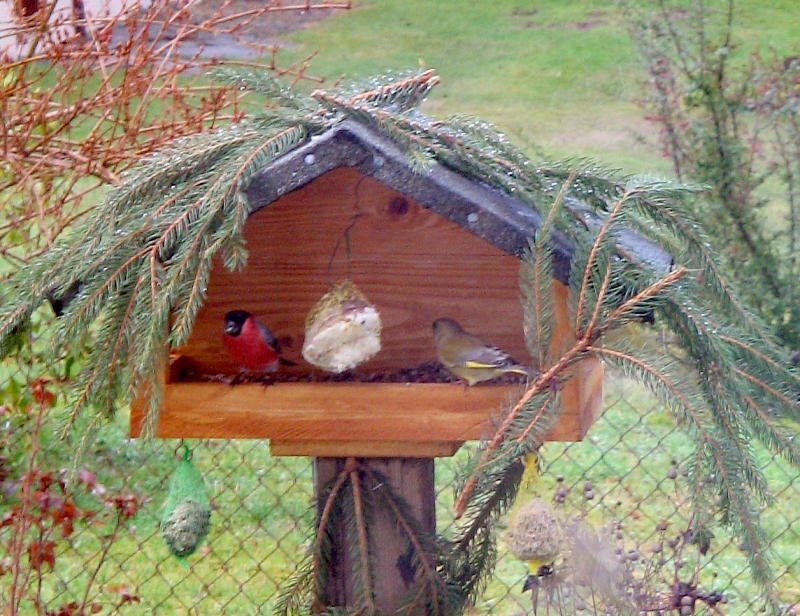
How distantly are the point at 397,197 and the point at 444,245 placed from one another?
133 mm

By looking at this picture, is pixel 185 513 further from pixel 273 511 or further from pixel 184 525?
pixel 273 511

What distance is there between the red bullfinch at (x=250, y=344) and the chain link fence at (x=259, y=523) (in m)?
1.46

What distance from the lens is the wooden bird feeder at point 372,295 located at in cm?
172

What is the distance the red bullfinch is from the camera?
1.97 metres

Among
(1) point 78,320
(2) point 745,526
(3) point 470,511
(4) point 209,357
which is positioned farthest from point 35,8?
(2) point 745,526

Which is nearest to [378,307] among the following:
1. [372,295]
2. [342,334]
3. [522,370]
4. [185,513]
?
[372,295]

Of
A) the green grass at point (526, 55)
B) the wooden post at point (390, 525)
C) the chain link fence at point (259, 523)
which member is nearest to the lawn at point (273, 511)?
the chain link fence at point (259, 523)

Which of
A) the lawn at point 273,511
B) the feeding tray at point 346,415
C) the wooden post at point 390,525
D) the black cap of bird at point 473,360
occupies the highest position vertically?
the black cap of bird at point 473,360

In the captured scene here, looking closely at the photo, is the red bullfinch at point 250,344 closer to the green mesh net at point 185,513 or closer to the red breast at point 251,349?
the red breast at point 251,349

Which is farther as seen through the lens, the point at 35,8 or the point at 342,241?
the point at 35,8

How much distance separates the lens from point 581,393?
182 cm

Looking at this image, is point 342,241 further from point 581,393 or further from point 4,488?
point 4,488

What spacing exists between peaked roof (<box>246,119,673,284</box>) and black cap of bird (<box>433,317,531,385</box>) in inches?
8.3

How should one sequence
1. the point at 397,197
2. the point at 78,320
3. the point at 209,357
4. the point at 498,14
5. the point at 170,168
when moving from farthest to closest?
the point at 498,14
the point at 209,357
the point at 397,197
the point at 170,168
the point at 78,320
